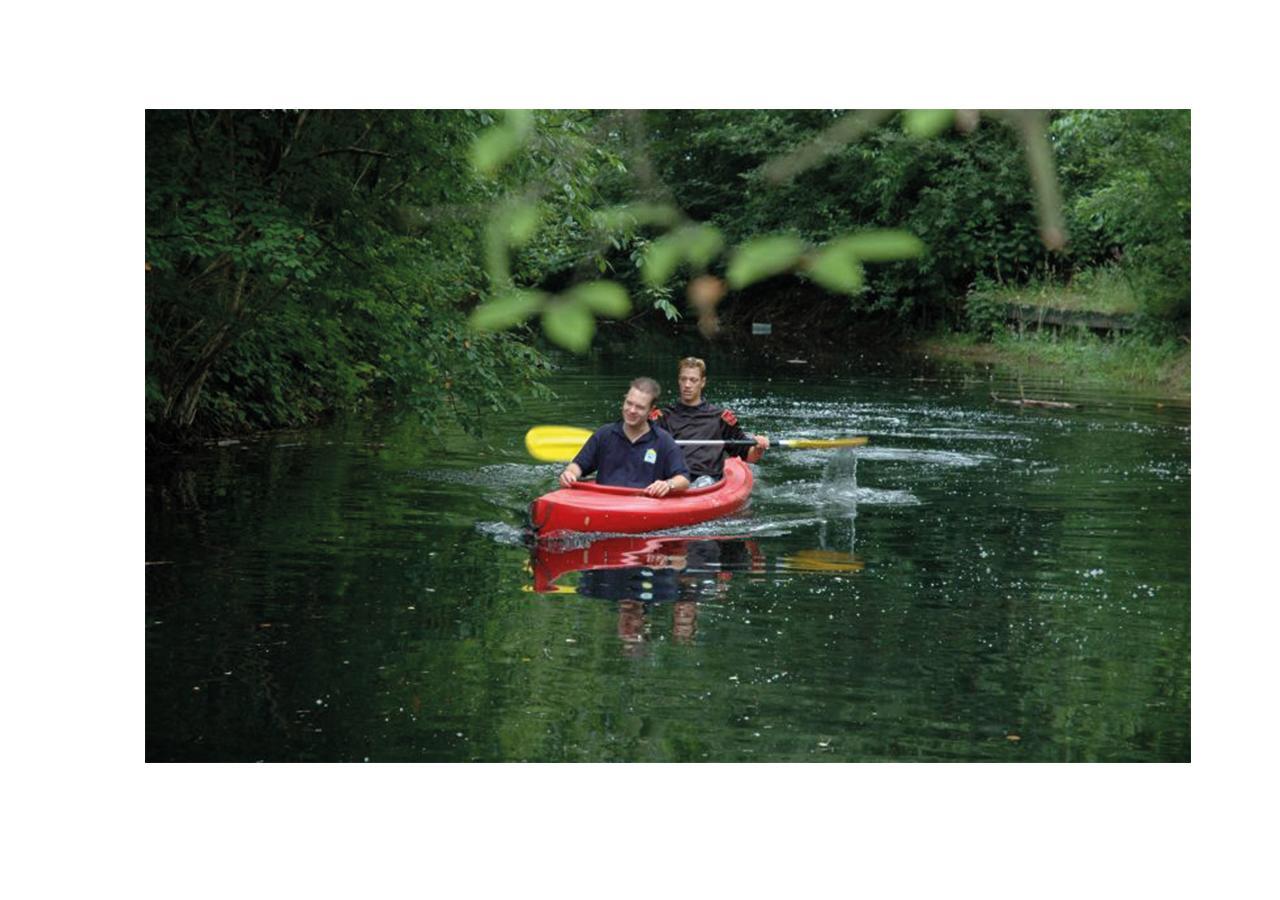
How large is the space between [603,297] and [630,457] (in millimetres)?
6940

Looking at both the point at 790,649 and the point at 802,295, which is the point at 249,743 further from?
the point at 802,295

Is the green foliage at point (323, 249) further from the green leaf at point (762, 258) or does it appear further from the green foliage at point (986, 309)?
the green foliage at point (986, 309)

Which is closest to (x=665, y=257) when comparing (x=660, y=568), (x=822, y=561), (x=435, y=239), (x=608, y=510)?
(x=660, y=568)

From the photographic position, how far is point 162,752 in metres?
5.52

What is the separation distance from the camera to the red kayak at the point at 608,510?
30.5 ft

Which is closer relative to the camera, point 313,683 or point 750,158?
point 313,683

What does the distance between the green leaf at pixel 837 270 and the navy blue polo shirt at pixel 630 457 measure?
272 inches

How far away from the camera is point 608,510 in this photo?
9.36 meters

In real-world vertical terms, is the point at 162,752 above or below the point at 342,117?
below

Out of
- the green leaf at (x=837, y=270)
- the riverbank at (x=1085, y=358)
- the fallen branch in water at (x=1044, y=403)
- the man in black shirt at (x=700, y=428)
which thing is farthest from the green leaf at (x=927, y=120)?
the riverbank at (x=1085, y=358)

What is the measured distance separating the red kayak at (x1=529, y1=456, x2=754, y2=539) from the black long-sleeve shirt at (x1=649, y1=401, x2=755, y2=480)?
42.9 inches

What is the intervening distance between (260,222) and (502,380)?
3.05m

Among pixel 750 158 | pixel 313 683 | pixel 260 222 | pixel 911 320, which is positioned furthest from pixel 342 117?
pixel 911 320
